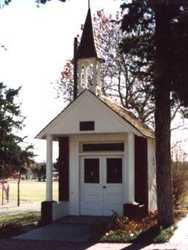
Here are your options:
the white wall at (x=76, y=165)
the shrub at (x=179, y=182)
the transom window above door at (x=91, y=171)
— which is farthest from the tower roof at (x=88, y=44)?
the shrub at (x=179, y=182)

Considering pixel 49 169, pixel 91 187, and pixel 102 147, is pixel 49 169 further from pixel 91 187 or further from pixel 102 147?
pixel 102 147

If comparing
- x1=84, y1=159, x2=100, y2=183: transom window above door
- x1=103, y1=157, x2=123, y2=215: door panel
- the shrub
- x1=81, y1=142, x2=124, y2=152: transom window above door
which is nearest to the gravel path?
x1=103, y1=157, x2=123, y2=215: door panel

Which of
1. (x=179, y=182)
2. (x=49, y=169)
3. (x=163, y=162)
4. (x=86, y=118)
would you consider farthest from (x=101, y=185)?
(x=179, y=182)

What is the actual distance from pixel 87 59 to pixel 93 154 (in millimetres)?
4033

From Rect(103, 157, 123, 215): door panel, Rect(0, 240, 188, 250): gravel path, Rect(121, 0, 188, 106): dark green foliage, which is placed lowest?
Rect(0, 240, 188, 250): gravel path

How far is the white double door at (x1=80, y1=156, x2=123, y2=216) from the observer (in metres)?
23.6

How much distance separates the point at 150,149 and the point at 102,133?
9.76ft

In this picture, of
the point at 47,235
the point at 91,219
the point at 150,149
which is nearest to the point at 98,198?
the point at 91,219

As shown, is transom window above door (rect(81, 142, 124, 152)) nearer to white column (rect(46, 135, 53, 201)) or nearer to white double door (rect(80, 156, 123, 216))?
white double door (rect(80, 156, 123, 216))

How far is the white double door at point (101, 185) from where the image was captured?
A: 77.4 feet

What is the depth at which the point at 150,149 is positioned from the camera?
989 inches

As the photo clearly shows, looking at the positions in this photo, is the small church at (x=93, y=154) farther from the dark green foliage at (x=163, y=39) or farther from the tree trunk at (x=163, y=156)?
the dark green foliage at (x=163, y=39)

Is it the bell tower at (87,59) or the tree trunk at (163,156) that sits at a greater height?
the bell tower at (87,59)

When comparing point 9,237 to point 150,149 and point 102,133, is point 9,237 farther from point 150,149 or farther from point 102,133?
point 150,149
